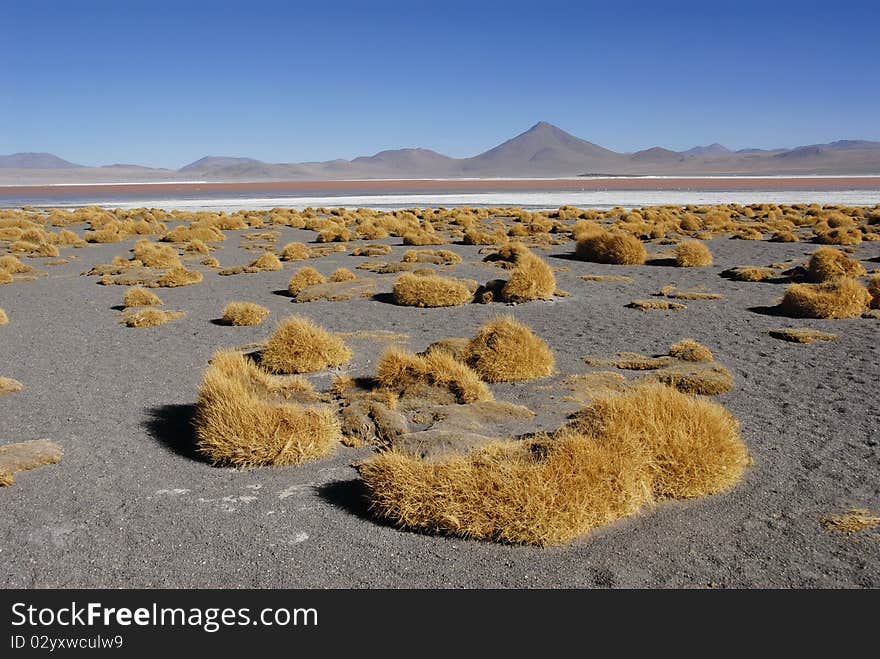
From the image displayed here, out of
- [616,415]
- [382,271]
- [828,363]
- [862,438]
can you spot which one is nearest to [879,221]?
[382,271]

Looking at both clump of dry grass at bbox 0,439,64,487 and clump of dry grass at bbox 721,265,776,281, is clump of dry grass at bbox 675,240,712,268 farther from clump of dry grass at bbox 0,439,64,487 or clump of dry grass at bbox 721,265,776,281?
clump of dry grass at bbox 0,439,64,487

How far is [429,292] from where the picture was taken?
13461 millimetres

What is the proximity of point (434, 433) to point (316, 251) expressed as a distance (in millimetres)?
17918

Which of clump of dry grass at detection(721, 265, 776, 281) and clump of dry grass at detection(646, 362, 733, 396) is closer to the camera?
clump of dry grass at detection(646, 362, 733, 396)

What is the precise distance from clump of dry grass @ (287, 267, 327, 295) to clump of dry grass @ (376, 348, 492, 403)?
8.13m

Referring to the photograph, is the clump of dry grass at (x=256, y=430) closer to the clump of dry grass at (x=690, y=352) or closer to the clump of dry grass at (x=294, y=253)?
the clump of dry grass at (x=690, y=352)

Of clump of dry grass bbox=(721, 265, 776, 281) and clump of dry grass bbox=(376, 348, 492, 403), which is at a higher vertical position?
clump of dry grass bbox=(376, 348, 492, 403)

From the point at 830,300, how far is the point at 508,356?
6.83m

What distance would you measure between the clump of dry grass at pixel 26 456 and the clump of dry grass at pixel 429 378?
10.2ft

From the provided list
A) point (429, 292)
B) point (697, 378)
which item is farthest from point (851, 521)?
point (429, 292)

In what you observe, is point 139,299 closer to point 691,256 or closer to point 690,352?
point 690,352

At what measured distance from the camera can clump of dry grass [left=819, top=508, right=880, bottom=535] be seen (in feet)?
15.2

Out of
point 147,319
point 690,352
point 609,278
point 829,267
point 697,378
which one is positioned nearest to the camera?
point 697,378

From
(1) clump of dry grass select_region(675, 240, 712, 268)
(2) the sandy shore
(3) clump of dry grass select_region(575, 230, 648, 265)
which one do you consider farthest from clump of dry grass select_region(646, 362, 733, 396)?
(2) the sandy shore
